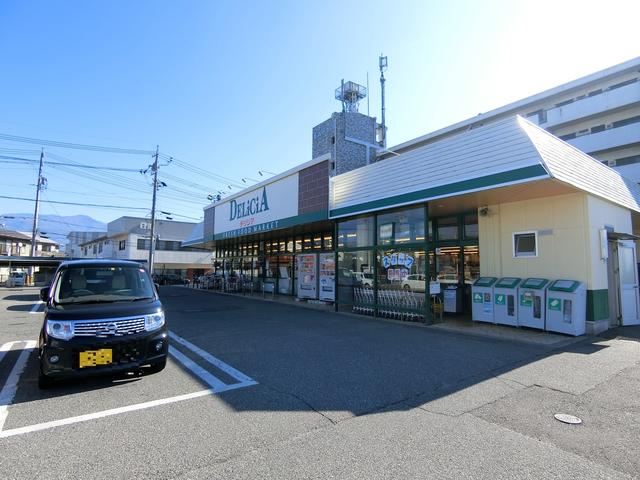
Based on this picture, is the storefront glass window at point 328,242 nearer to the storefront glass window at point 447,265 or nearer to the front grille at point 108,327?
the storefront glass window at point 447,265

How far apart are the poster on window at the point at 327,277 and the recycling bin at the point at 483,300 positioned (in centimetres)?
605

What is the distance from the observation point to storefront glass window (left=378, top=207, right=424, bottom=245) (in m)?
10.3

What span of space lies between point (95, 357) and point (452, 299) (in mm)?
10050

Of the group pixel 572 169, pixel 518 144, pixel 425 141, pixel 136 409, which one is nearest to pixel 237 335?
pixel 136 409

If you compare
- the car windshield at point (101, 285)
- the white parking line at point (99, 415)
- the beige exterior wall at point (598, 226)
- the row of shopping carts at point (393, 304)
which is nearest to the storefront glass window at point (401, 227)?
the row of shopping carts at point (393, 304)

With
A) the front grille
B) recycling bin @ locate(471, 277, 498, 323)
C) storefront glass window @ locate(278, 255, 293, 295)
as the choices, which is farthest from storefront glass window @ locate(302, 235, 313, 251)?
the front grille

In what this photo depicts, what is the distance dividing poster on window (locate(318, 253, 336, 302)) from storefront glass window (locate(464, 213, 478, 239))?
17.6 feet

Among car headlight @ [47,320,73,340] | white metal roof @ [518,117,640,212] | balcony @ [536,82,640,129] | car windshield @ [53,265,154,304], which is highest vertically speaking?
balcony @ [536,82,640,129]

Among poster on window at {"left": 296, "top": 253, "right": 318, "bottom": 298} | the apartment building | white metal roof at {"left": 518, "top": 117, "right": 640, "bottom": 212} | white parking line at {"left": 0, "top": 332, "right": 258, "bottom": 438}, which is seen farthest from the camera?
the apartment building

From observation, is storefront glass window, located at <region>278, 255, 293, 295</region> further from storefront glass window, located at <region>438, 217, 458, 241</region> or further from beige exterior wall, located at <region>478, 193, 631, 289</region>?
beige exterior wall, located at <region>478, 193, 631, 289</region>

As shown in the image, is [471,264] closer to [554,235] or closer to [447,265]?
[447,265]

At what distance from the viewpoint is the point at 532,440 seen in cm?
347

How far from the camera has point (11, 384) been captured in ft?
16.5

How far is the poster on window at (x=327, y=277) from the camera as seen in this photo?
1493 centimetres
